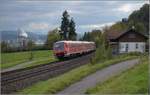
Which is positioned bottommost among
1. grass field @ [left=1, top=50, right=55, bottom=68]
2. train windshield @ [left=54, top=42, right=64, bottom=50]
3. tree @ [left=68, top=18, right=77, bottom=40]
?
grass field @ [left=1, top=50, right=55, bottom=68]

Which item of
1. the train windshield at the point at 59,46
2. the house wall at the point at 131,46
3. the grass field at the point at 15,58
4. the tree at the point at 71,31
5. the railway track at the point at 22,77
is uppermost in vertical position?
the tree at the point at 71,31

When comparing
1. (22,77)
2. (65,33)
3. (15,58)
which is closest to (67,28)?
(65,33)

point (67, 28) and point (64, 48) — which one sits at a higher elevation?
point (67, 28)

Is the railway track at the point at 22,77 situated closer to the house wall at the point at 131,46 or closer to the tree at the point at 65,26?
the house wall at the point at 131,46

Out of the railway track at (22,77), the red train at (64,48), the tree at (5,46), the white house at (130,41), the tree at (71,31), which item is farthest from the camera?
the tree at (71,31)

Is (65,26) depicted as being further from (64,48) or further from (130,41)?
(64,48)

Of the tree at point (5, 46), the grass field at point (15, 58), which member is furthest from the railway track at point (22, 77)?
the tree at point (5, 46)

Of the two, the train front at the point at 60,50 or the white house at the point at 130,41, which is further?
the white house at the point at 130,41

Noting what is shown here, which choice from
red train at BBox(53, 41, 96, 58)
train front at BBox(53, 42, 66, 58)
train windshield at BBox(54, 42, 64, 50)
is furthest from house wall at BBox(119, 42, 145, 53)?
train front at BBox(53, 42, 66, 58)

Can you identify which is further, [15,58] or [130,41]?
[130,41]

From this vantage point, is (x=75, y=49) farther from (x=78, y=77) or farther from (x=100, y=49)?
(x=78, y=77)

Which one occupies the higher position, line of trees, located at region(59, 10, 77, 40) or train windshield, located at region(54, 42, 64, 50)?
line of trees, located at region(59, 10, 77, 40)

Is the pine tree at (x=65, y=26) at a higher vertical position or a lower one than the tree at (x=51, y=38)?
higher

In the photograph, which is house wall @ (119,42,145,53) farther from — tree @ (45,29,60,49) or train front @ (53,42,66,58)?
tree @ (45,29,60,49)
